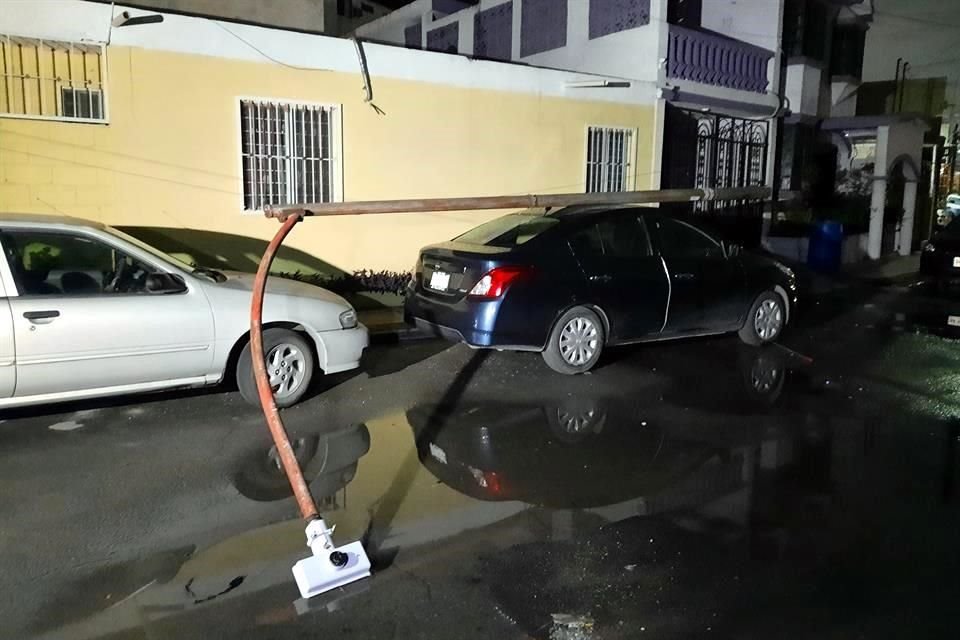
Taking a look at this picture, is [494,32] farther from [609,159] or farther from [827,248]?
[827,248]

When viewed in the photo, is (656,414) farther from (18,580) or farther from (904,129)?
(904,129)

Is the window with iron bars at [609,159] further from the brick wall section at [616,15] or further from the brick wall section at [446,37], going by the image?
the brick wall section at [446,37]

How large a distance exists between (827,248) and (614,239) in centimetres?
1082

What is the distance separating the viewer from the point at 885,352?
29.8ft

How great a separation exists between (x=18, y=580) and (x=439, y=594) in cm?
201

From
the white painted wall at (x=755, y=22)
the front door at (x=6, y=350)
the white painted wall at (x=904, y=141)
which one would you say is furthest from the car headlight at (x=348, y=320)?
the white painted wall at (x=904, y=141)

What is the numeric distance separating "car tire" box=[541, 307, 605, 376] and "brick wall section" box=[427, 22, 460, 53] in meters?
14.9

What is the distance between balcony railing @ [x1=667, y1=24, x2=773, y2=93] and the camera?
1491 centimetres

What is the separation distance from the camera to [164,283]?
5914 millimetres

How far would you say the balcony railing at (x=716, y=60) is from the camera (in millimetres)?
14914

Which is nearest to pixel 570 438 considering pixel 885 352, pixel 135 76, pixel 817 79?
pixel 885 352

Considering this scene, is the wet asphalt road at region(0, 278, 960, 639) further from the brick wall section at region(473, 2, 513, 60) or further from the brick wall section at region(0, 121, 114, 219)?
the brick wall section at region(473, 2, 513, 60)

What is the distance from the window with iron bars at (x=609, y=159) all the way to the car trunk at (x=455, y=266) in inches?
247

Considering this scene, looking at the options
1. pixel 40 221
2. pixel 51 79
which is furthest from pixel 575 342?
pixel 51 79
